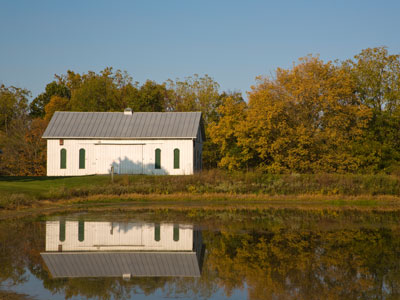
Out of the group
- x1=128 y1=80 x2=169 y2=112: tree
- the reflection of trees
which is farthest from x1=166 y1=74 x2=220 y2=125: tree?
the reflection of trees

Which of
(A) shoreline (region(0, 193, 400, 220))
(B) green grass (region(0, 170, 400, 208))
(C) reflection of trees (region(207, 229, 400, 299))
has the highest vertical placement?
(B) green grass (region(0, 170, 400, 208))

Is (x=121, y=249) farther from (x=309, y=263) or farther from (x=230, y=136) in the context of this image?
(x=230, y=136)

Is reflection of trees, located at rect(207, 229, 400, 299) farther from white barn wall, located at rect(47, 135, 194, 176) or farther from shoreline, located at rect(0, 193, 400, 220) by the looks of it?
white barn wall, located at rect(47, 135, 194, 176)

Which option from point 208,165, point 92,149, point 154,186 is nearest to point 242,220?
point 154,186

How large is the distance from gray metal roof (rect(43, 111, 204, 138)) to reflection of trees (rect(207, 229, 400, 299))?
27812mm

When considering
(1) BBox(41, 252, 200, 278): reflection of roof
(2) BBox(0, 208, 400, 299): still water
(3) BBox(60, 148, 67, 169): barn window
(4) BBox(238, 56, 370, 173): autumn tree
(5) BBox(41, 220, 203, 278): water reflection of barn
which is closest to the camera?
(2) BBox(0, 208, 400, 299): still water

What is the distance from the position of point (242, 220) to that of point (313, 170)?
22065mm

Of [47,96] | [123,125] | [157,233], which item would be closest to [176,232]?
[157,233]

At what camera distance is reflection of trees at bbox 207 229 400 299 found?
10655 millimetres

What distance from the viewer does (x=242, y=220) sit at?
910 inches

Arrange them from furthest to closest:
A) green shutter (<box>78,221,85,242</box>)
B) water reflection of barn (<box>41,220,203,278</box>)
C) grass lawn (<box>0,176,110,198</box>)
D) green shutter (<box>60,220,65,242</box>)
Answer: grass lawn (<box>0,176,110,198</box>) → green shutter (<box>78,221,85,242</box>) → green shutter (<box>60,220,65,242</box>) → water reflection of barn (<box>41,220,203,278</box>)

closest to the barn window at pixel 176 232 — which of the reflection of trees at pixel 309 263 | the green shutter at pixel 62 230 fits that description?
the reflection of trees at pixel 309 263

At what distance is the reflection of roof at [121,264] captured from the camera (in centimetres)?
1241

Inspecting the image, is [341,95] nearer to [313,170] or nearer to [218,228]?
[313,170]
